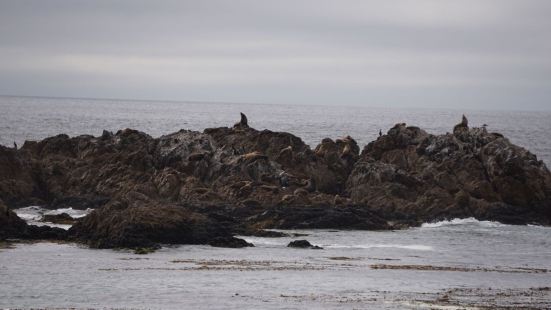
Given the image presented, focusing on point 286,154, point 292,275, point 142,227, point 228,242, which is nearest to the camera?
point 292,275

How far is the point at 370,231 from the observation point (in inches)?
2064

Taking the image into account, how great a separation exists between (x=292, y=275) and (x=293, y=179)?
2230cm

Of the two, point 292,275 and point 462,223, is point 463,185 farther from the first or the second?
point 292,275

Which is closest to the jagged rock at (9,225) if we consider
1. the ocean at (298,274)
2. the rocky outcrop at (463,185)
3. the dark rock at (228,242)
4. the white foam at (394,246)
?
the ocean at (298,274)

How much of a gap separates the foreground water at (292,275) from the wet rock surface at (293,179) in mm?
5360

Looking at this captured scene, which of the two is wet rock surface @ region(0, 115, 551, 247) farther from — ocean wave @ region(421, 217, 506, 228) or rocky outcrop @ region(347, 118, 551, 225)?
ocean wave @ region(421, 217, 506, 228)

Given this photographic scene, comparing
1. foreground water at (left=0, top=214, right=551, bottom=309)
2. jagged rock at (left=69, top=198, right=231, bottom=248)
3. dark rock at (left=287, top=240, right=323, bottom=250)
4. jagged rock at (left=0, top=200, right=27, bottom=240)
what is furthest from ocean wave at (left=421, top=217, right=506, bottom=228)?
jagged rock at (left=0, top=200, right=27, bottom=240)

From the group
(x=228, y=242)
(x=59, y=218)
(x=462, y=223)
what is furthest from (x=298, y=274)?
(x=462, y=223)

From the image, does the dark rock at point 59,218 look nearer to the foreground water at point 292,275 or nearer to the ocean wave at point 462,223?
the foreground water at point 292,275

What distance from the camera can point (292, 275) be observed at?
1460 inches

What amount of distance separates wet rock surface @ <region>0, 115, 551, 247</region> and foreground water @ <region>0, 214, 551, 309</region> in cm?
536

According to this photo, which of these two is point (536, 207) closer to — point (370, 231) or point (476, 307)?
point (370, 231)

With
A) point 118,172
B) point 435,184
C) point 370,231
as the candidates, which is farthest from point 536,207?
point 118,172

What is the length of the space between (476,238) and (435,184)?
8832 mm
